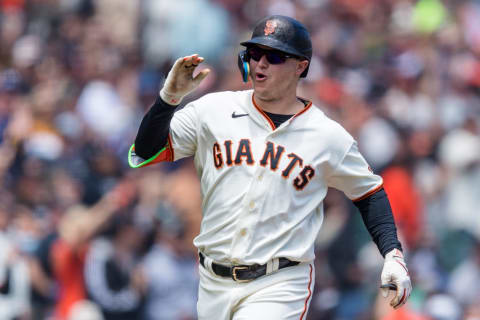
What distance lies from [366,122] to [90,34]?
3387mm

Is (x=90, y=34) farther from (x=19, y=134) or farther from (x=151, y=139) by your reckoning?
(x=151, y=139)

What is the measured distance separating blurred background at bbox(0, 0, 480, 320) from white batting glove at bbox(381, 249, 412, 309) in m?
3.39

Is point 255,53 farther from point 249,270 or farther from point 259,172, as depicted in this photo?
point 249,270

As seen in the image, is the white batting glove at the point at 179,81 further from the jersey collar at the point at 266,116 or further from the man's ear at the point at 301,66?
the man's ear at the point at 301,66

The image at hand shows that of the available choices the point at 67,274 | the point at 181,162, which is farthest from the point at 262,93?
the point at 181,162

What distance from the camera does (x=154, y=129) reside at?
493 centimetres

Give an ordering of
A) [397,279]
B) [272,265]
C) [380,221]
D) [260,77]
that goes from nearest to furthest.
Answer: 1. [397,279]
2. [272,265]
3. [260,77]
4. [380,221]

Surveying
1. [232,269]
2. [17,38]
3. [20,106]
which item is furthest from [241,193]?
[17,38]

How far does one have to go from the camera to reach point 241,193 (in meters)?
4.96

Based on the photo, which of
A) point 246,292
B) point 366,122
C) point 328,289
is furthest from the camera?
point 366,122

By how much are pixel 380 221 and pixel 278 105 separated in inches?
32.4

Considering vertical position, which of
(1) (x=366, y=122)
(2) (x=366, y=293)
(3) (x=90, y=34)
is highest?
(3) (x=90, y=34)

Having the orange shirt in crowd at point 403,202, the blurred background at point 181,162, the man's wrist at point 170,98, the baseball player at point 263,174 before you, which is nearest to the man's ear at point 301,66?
the baseball player at point 263,174

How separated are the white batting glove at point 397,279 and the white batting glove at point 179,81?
1344 millimetres
